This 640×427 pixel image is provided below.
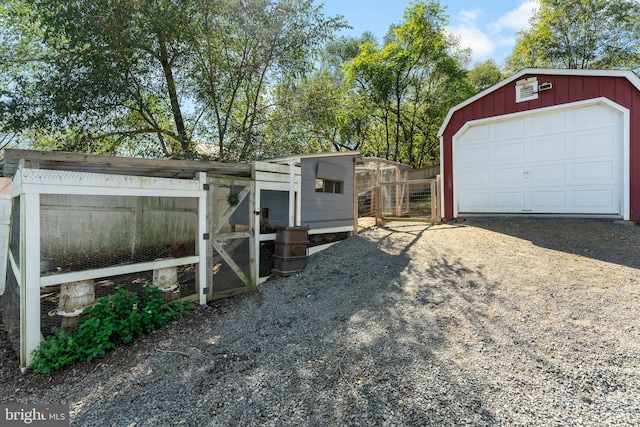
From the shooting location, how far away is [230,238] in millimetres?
4375

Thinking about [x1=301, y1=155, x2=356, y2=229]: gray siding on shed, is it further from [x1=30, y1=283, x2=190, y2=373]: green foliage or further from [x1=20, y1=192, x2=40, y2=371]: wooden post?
[x1=20, y1=192, x2=40, y2=371]: wooden post

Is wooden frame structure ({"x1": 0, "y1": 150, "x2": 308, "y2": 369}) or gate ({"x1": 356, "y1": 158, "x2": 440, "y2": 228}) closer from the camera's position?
wooden frame structure ({"x1": 0, "y1": 150, "x2": 308, "y2": 369})

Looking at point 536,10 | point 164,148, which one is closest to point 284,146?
point 164,148

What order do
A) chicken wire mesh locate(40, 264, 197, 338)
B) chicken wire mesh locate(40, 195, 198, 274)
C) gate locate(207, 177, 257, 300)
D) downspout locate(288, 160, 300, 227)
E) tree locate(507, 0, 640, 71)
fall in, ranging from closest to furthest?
chicken wire mesh locate(40, 264, 197, 338)
chicken wire mesh locate(40, 195, 198, 274)
gate locate(207, 177, 257, 300)
downspout locate(288, 160, 300, 227)
tree locate(507, 0, 640, 71)

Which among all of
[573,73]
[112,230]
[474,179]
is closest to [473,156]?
[474,179]

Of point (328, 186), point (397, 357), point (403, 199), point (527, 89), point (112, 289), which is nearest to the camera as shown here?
point (397, 357)

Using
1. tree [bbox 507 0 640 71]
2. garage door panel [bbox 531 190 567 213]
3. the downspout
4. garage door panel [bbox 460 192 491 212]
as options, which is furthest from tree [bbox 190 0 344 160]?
tree [bbox 507 0 640 71]

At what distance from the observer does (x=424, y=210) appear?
793 cm

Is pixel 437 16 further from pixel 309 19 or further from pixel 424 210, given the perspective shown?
pixel 424 210

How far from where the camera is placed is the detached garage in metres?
5.63

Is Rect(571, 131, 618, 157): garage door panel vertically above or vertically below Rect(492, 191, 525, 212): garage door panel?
above

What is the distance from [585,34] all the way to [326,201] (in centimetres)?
1474

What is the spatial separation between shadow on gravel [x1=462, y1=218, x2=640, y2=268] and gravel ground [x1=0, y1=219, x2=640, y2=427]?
78mm

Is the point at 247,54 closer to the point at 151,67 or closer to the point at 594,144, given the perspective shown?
the point at 151,67
